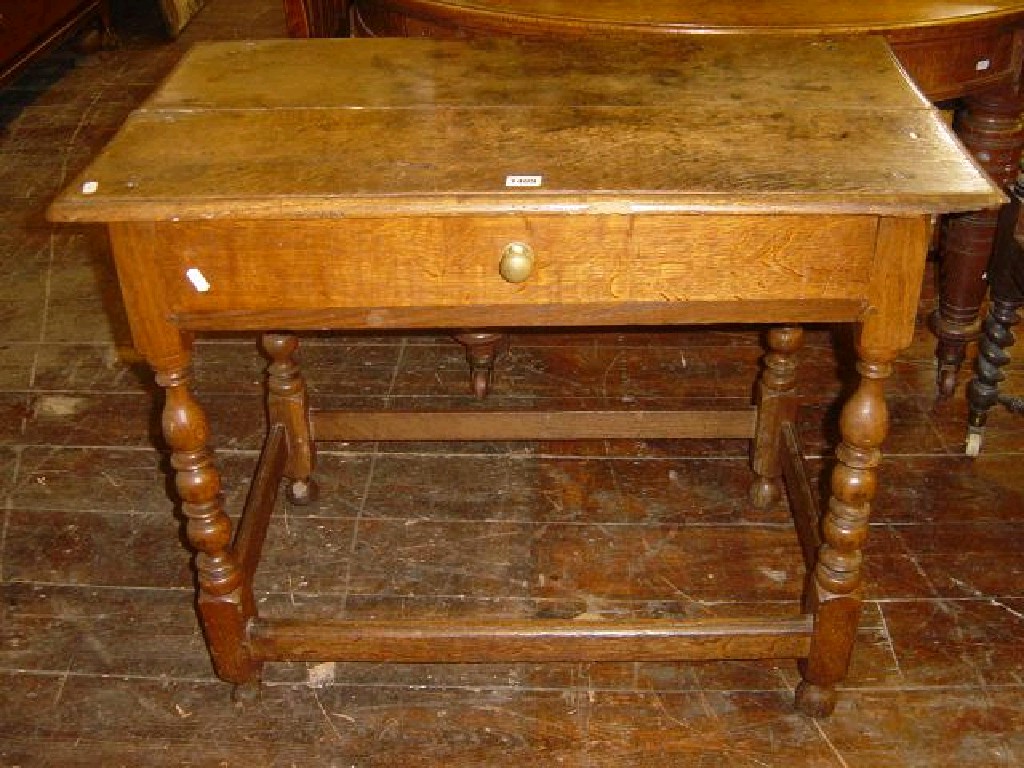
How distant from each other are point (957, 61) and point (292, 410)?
133cm

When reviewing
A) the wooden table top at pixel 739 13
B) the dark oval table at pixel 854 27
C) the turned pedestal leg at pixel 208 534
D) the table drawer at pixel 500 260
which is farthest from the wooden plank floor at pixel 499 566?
the wooden table top at pixel 739 13

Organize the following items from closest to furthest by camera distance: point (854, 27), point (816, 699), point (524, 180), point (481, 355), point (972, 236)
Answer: point (524, 180) < point (816, 699) < point (854, 27) < point (972, 236) < point (481, 355)

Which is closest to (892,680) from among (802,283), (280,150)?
(802,283)

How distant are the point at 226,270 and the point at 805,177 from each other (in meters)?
0.71

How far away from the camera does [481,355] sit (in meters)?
2.46

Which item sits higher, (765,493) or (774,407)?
(774,407)

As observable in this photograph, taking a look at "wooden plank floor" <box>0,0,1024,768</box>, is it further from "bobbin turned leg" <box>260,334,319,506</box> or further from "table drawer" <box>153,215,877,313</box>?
"table drawer" <box>153,215,877,313</box>

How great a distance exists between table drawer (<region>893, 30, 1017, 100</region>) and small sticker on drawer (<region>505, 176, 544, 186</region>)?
870 mm

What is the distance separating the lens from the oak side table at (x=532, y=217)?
133 cm

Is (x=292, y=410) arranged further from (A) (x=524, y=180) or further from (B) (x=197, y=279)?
(A) (x=524, y=180)

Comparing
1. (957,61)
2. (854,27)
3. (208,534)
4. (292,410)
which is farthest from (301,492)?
(957,61)

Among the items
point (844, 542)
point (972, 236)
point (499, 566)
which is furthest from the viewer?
point (972, 236)

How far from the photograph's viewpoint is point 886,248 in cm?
137

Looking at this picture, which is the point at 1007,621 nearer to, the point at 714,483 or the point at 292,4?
the point at 714,483
